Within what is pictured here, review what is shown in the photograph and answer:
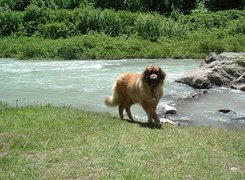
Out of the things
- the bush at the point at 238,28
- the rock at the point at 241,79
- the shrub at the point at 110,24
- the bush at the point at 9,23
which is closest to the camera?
the rock at the point at 241,79

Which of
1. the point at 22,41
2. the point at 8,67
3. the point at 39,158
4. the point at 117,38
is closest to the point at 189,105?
the point at 39,158

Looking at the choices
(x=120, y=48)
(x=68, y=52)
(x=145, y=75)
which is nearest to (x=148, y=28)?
(x=120, y=48)

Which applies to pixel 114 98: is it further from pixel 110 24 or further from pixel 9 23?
pixel 9 23

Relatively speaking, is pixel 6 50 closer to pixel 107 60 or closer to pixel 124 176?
pixel 107 60

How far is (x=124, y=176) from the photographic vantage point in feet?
23.5

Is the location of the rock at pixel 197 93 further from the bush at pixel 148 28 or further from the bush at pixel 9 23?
the bush at pixel 9 23

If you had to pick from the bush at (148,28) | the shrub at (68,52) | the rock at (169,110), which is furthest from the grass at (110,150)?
the bush at (148,28)

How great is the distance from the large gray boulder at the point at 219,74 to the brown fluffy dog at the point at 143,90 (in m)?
7.33

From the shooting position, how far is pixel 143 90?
11391mm

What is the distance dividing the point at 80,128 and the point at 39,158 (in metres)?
2.32

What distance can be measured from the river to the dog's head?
257cm

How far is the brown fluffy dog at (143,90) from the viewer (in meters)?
11.2

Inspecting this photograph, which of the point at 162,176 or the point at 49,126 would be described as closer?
the point at 162,176

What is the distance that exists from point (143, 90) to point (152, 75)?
511mm
